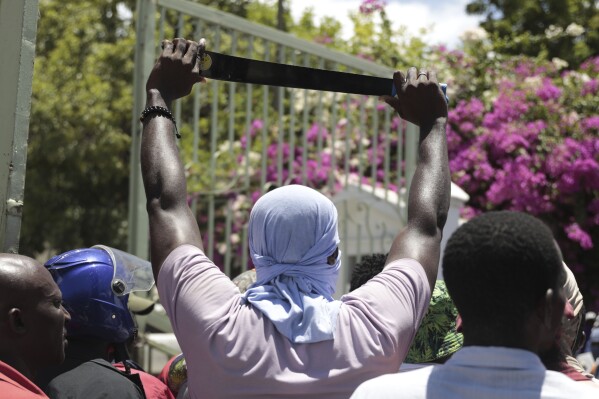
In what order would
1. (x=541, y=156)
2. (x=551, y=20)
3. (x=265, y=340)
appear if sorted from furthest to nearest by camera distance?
(x=551, y=20) → (x=541, y=156) → (x=265, y=340)

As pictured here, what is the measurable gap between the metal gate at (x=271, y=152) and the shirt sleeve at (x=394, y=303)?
3063 millimetres

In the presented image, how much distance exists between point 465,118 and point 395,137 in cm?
154

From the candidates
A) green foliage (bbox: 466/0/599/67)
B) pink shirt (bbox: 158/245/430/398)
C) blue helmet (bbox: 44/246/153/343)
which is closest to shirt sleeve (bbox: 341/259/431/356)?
pink shirt (bbox: 158/245/430/398)

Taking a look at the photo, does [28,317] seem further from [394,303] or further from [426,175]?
[426,175]

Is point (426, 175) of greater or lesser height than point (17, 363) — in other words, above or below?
above

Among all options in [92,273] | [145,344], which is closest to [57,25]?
[145,344]

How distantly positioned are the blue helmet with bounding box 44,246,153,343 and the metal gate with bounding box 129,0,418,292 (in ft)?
7.54

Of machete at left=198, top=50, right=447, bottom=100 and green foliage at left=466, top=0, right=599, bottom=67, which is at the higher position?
green foliage at left=466, top=0, right=599, bottom=67

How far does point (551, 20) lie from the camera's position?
1833cm

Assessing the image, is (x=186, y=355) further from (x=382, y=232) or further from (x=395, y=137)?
(x=395, y=137)

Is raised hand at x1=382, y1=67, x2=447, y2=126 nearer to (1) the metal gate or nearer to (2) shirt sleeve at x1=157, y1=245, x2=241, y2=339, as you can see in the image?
(2) shirt sleeve at x1=157, y1=245, x2=241, y2=339

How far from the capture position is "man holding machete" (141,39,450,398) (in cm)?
235

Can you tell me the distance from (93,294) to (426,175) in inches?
43.3

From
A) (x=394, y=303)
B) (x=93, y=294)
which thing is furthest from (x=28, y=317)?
(x=394, y=303)
